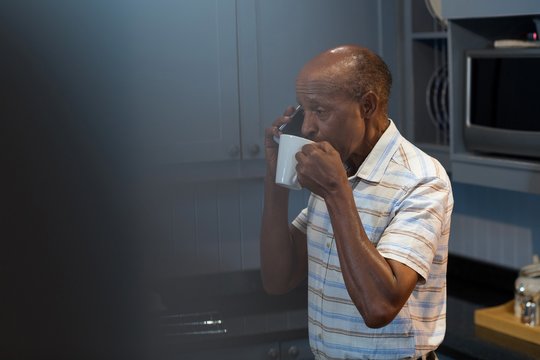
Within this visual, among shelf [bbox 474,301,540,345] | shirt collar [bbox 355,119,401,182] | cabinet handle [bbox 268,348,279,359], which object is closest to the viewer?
shirt collar [bbox 355,119,401,182]

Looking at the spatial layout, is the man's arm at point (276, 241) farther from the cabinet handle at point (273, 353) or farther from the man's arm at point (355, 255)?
the cabinet handle at point (273, 353)

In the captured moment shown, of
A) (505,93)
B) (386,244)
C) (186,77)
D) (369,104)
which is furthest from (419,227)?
(186,77)

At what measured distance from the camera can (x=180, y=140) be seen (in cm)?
214

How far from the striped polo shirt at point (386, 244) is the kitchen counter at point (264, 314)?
70cm

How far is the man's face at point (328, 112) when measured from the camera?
1096 millimetres

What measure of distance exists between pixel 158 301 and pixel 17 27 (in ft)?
4.90

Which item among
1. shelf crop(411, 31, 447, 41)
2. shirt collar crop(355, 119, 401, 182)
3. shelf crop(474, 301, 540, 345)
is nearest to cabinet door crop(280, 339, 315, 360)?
shelf crop(474, 301, 540, 345)

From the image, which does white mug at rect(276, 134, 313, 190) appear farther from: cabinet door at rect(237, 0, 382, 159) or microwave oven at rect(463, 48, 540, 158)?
cabinet door at rect(237, 0, 382, 159)

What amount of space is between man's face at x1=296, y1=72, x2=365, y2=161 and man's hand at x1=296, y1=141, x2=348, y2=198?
0.09ft

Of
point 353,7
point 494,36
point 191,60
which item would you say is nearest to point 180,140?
point 191,60

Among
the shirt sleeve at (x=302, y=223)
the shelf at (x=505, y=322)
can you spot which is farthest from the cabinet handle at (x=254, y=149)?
the shirt sleeve at (x=302, y=223)

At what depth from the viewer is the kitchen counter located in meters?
1.90

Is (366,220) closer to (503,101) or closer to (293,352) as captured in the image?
(503,101)

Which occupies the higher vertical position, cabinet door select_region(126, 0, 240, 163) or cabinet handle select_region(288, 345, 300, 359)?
cabinet door select_region(126, 0, 240, 163)
